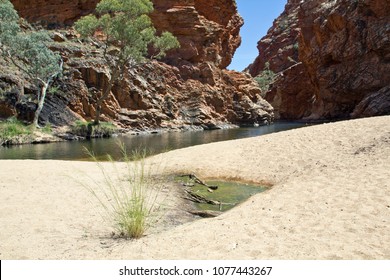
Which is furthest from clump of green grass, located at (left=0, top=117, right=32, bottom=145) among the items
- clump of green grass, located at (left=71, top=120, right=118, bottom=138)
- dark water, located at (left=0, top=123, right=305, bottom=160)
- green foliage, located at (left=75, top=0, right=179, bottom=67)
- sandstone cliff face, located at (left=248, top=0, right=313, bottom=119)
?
sandstone cliff face, located at (left=248, top=0, right=313, bottom=119)

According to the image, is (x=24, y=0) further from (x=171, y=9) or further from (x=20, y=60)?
(x=171, y=9)

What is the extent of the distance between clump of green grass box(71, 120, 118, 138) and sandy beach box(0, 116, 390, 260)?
815 inches

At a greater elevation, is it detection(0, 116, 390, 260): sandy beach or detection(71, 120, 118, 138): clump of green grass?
detection(71, 120, 118, 138): clump of green grass

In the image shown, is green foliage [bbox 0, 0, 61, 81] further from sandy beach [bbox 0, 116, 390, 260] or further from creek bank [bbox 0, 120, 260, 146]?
sandy beach [bbox 0, 116, 390, 260]

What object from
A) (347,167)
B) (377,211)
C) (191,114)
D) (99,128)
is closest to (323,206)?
(377,211)

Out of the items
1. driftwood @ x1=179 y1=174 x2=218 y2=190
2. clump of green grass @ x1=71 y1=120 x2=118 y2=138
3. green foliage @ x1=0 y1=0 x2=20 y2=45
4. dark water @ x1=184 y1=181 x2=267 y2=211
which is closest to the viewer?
dark water @ x1=184 y1=181 x2=267 y2=211

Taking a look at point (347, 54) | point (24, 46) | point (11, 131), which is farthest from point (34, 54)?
point (347, 54)

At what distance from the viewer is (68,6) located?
159ft

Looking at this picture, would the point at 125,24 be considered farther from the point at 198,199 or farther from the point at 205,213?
the point at 205,213

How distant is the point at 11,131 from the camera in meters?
26.6

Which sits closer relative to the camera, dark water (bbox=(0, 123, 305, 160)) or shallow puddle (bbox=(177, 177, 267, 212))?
shallow puddle (bbox=(177, 177, 267, 212))

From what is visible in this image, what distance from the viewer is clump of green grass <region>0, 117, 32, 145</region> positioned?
25.9 meters

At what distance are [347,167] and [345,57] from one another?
159 ft

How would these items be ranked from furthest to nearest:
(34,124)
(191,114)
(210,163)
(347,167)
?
(191,114)
(34,124)
(210,163)
(347,167)
